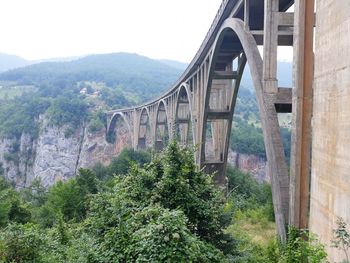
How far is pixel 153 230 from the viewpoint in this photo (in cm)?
700

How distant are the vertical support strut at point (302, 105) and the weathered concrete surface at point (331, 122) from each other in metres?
1.53

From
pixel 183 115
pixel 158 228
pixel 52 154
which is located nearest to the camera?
pixel 158 228

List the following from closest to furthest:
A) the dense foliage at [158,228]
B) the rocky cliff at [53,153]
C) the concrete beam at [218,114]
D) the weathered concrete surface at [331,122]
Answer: the weathered concrete surface at [331,122]
the dense foliage at [158,228]
the concrete beam at [218,114]
the rocky cliff at [53,153]

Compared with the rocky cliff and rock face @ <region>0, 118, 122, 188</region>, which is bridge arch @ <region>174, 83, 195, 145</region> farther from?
the rocky cliff

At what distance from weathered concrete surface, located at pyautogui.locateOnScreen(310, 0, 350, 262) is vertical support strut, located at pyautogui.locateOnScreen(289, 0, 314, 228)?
60.2 inches

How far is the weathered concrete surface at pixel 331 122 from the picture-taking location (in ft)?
17.7

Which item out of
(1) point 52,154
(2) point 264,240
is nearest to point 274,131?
(2) point 264,240

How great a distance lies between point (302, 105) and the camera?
814 centimetres

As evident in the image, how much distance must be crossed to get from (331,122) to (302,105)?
228cm

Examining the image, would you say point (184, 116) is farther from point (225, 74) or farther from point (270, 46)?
point (270, 46)

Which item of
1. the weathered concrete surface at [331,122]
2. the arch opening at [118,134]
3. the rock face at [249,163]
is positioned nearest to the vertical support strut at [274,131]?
the weathered concrete surface at [331,122]

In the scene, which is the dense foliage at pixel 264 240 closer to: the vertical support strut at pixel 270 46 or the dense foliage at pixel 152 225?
the dense foliage at pixel 152 225

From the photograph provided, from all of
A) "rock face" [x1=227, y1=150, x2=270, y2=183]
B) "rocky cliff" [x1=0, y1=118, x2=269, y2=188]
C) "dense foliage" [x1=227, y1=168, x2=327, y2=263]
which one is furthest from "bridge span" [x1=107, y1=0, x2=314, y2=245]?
"rocky cliff" [x1=0, y1=118, x2=269, y2=188]

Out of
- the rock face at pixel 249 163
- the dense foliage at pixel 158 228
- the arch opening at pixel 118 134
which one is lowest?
the rock face at pixel 249 163
